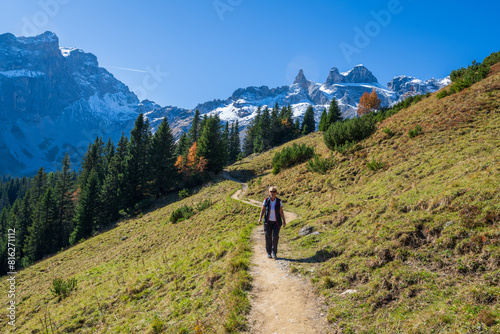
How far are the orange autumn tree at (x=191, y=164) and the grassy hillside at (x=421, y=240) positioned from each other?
110 feet

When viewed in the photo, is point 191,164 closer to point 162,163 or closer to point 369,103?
point 162,163

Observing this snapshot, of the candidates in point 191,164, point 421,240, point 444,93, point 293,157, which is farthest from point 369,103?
point 421,240

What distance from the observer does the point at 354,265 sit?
274 inches

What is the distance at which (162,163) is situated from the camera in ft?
157

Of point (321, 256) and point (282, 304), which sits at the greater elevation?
point (321, 256)

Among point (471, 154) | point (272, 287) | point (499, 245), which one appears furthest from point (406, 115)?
point (272, 287)

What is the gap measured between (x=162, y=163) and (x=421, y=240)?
4703cm

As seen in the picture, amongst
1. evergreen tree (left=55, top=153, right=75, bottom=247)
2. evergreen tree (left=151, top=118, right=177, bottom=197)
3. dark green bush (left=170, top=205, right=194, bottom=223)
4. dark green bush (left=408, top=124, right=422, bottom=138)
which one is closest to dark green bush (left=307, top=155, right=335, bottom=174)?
dark green bush (left=408, top=124, right=422, bottom=138)

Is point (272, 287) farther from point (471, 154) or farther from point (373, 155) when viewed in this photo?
point (373, 155)

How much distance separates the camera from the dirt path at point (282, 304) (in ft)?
17.5

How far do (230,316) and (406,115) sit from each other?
76.3 feet

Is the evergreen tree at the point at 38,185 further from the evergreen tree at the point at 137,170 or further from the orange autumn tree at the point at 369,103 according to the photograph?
the orange autumn tree at the point at 369,103

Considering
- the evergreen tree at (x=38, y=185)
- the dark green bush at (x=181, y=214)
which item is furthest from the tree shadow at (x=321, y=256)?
the evergreen tree at (x=38, y=185)

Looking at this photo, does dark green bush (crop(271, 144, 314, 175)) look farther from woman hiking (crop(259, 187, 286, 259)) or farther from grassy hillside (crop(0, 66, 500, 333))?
Result: woman hiking (crop(259, 187, 286, 259))
